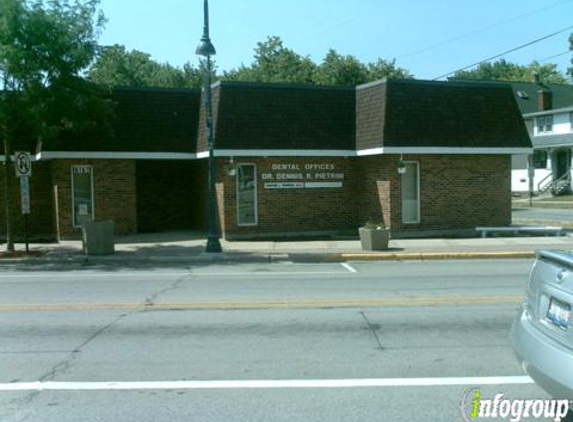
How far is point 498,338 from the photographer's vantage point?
762 cm

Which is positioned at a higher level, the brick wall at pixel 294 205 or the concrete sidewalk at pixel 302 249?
the brick wall at pixel 294 205

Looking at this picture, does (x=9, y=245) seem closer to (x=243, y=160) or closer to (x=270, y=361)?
(x=243, y=160)

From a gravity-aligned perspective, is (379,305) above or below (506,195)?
below

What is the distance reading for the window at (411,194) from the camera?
70.1 ft

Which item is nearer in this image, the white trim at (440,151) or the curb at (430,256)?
the curb at (430,256)

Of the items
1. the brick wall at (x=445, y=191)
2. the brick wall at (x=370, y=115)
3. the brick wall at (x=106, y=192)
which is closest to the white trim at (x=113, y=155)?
the brick wall at (x=106, y=192)

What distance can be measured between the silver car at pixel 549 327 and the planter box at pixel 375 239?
12430 millimetres

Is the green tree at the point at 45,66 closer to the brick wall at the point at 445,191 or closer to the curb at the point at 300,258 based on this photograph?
the curb at the point at 300,258

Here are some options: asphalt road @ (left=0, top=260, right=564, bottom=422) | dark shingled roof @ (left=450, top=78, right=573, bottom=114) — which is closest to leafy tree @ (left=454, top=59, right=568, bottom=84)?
dark shingled roof @ (left=450, top=78, right=573, bottom=114)

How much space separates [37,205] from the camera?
2314 centimetres

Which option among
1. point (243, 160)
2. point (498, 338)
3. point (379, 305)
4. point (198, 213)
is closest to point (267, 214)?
point (243, 160)

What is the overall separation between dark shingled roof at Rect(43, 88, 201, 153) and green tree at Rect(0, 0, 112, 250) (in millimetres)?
2704

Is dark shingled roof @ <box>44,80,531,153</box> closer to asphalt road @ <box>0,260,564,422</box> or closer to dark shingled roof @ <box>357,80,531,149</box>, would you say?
dark shingled roof @ <box>357,80,531,149</box>

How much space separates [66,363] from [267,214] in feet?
48.9
